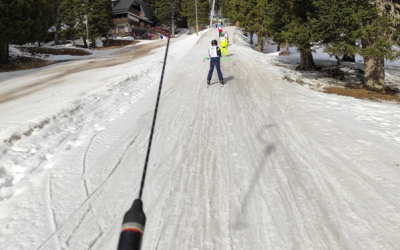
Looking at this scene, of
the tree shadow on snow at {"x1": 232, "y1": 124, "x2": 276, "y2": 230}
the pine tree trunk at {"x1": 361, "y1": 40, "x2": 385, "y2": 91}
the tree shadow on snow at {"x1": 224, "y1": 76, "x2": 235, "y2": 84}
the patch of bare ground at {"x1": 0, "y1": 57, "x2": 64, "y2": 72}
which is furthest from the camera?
the patch of bare ground at {"x1": 0, "y1": 57, "x2": 64, "y2": 72}

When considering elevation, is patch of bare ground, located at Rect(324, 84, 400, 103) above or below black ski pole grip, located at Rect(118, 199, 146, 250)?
below

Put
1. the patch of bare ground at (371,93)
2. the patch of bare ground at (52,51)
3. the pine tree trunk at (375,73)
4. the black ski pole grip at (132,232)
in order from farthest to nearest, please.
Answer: the patch of bare ground at (52,51) → the pine tree trunk at (375,73) → the patch of bare ground at (371,93) → the black ski pole grip at (132,232)

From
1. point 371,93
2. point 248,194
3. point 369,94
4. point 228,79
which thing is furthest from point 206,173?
point 371,93

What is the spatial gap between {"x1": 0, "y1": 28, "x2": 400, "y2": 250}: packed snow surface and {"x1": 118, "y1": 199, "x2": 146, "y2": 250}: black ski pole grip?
173 centimetres

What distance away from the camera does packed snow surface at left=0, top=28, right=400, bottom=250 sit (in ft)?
9.75

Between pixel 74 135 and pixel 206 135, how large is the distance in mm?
3049

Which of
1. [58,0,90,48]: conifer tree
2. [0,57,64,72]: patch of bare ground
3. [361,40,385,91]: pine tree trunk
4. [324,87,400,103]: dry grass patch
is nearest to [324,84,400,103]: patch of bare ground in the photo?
[324,87,400,103]: dry grass patch

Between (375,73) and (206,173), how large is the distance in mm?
10571

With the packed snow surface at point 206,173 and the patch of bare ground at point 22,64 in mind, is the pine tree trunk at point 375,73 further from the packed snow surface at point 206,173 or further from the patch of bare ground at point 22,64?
the patch of bare ground at point 22,64

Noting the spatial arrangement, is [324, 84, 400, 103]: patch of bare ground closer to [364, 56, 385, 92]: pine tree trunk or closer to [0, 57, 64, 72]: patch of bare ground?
[364, 56, 385, 92]: pine tree trunk

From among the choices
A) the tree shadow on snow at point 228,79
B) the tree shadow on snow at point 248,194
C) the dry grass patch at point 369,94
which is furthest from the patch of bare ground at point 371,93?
the tree shadow on snow at point 248,194

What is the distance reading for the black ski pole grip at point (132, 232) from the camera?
115 cm

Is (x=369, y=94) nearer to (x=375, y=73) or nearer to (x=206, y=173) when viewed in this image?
(x=375, y=73)

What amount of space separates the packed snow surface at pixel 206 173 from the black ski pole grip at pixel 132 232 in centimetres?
173
